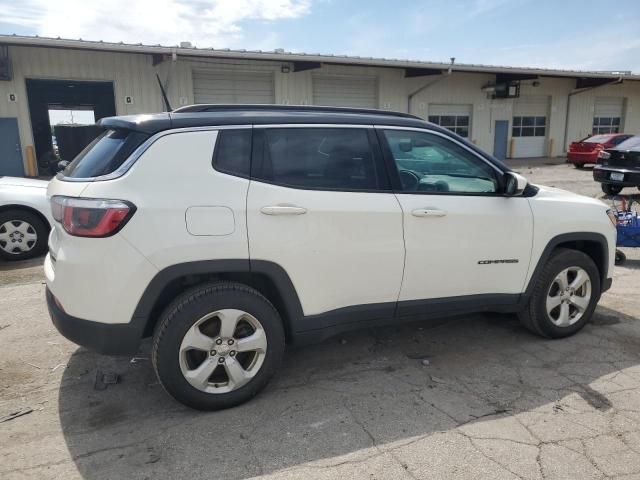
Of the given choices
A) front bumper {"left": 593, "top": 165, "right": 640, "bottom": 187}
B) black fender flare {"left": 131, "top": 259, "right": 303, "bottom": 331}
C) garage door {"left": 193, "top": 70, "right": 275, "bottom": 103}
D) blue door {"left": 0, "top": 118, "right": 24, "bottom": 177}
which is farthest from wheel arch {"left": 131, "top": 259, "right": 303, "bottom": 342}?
garage door {"left": 193, "top": 70, "right": 275, "bottom": 103}

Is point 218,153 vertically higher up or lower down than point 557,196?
higher up

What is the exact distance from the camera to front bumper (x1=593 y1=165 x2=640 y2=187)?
11.4 metres

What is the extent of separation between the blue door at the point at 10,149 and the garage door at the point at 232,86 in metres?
5.95

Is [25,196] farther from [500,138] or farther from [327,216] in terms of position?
→ [500,138]

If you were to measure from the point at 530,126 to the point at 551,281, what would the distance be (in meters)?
24.4

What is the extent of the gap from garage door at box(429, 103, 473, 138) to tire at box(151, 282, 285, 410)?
21.3 metres

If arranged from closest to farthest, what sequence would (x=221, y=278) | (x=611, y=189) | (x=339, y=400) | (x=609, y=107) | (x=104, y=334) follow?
1. (x=104, y=334)
2. (x=221, y=278)
3. (x=339, y=400)
4. (x=611, y=189)
5. (x=609, y=107)

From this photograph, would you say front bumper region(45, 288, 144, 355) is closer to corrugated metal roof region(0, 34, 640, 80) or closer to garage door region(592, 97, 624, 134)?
corrugated metal roof region(0, 34, 640, 80)

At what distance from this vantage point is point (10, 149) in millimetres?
15758

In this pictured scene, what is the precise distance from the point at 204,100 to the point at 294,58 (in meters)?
3.72

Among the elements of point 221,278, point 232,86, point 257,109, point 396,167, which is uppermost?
point 232,86

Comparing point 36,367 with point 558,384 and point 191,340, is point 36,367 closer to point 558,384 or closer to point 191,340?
point 191,340

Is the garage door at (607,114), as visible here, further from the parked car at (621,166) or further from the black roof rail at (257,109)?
the black roof rail at (257,109)

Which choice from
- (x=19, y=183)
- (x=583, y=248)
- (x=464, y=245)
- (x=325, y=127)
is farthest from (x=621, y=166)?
(x=19, y=183)
